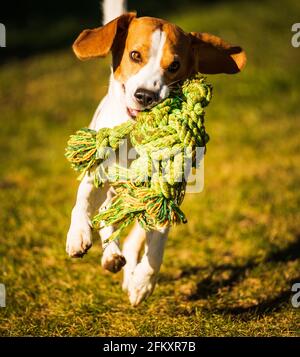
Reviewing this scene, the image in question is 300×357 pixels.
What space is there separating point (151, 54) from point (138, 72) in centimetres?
12

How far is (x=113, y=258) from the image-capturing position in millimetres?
3338

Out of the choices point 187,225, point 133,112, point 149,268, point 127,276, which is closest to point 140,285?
point 149,268

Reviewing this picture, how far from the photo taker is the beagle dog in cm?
334

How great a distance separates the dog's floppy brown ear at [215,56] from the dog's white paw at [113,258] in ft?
3.57

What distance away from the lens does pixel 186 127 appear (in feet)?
10.6

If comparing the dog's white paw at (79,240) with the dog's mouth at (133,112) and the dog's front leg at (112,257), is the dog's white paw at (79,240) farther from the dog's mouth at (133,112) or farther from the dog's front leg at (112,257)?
the dog's mouth at (133,112)

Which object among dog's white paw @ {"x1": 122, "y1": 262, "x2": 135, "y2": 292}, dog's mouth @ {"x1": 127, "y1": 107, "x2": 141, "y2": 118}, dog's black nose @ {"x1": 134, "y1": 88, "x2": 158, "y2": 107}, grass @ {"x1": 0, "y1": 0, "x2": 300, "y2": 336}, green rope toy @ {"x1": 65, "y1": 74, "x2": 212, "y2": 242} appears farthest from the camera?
dog's white paw @ {"x1": 122, "y1": 262, "x2": 135, "y2": 292}

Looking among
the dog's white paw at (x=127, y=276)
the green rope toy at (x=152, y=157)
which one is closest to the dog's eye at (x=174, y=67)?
the green rope toy at (x=152, y=157)

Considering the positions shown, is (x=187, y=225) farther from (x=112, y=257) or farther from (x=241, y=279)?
(x=112, y=257)

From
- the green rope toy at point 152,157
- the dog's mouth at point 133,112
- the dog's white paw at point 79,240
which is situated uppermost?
the dog's mouth at point 133,112

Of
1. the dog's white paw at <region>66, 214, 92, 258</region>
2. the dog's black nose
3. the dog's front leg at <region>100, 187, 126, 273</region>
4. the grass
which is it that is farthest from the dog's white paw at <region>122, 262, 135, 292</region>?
the dog's black nose

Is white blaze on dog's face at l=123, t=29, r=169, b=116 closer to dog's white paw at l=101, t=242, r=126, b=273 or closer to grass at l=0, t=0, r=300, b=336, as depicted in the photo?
dog's white paw at l=101, t=242, r=126, b=273

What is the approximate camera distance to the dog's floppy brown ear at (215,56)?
147 inches
